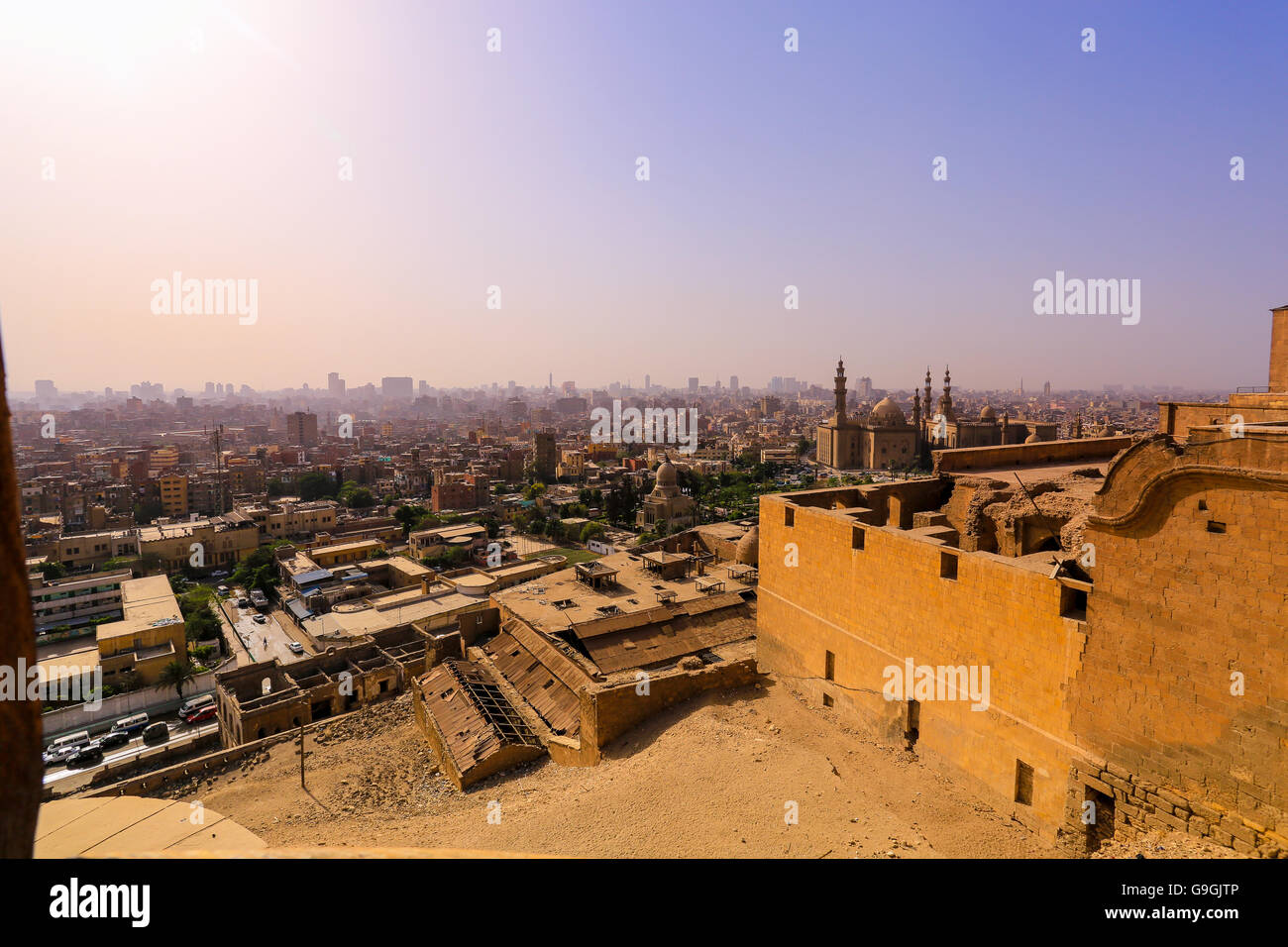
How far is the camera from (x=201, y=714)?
2261 centimetres

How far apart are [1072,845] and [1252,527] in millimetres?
3296

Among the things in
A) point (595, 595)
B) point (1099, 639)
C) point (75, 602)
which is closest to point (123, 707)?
point (75, 602)

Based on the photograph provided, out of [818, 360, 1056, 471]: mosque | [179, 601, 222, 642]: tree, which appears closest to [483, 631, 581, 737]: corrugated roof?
[179, 601, 222, 642]: tree

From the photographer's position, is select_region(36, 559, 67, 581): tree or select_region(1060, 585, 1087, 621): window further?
select_region(36, 559, 67, 581): tree

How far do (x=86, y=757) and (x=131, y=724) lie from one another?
2.72m

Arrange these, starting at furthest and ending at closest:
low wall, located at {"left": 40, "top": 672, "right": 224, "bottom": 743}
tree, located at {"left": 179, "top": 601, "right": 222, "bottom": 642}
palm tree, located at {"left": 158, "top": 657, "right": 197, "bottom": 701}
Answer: tree, located at {"left": 179, "top": 601, "right": 222, "bottom": 642} < palm tree, located at {"left": 158, "top": 657, "right": 197, "bottom": 701} < low wall, located at {"left": 40, "top": 672, "right": 224, "bottom": 743}

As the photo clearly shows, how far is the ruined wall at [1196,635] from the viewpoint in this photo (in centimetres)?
495

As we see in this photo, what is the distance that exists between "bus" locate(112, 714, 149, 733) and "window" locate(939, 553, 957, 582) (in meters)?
25.4

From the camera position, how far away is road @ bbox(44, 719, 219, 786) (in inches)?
698

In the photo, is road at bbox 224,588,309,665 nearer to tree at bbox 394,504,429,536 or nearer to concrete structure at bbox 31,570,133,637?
concrete structure at bbox 31,570,133,637

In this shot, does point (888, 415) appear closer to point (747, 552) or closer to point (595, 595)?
point (747, 552)

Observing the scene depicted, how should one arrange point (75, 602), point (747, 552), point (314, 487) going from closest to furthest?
point (747, 552), point (75, 602), point (314, 487)

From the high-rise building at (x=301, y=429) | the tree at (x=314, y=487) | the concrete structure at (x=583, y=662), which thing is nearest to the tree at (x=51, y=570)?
the tree at (x=314, y=487)
